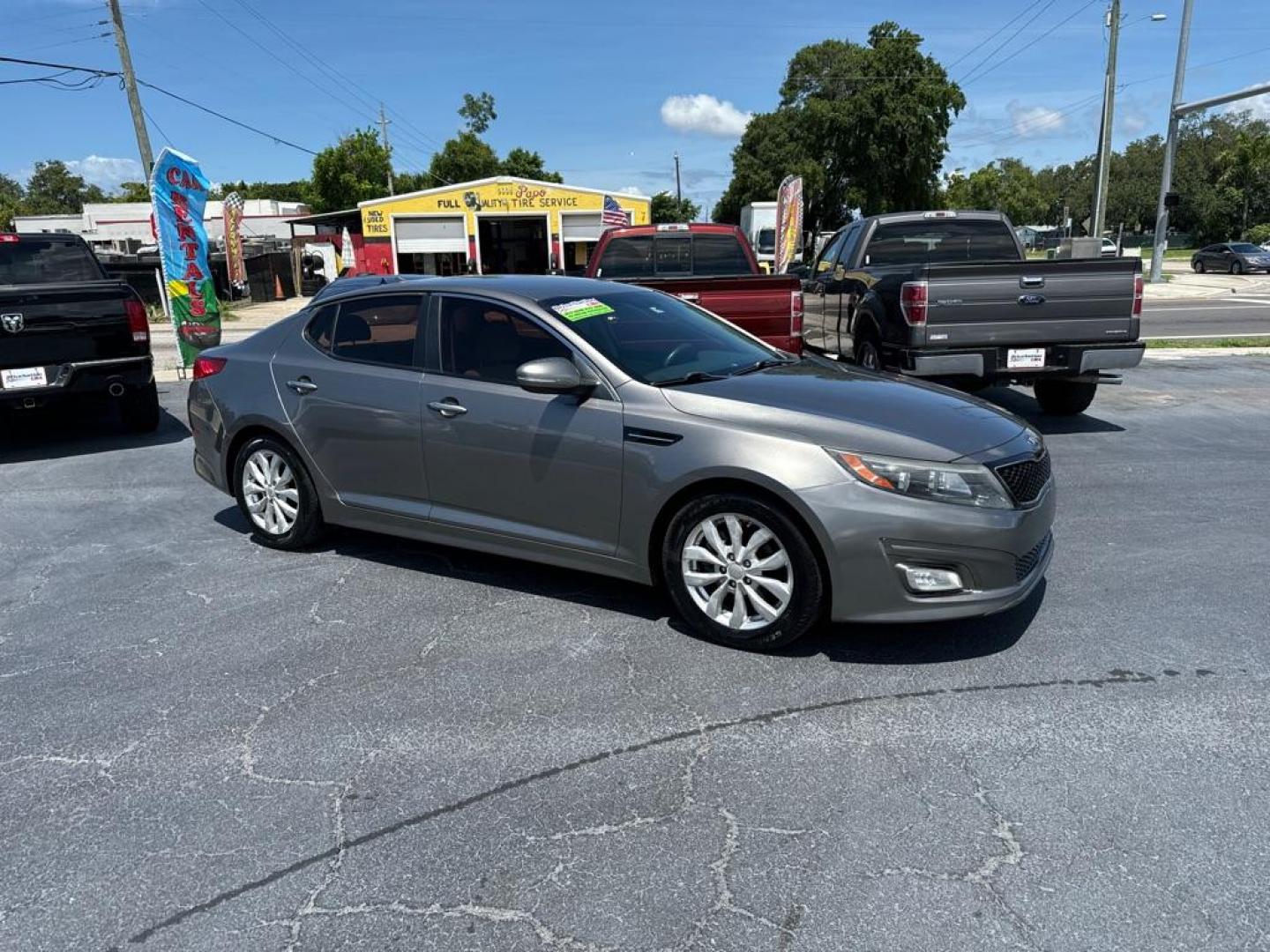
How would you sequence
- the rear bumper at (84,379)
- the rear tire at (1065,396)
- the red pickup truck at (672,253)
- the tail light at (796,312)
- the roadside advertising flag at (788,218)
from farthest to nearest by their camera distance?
the roadside advertising flag at (788,218), the red pickup truck at (672,253), the rear tire at (1065,396), the tail light at (796,312), the rear bumper at (84,379)

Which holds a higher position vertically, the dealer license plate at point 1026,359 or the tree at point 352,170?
the tree at point 352,170

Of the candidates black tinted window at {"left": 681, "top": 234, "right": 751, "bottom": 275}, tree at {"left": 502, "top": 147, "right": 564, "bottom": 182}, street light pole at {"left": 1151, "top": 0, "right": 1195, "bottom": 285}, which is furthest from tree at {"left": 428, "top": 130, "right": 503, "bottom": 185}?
black tinted window at {"left": 681, "top": 234, "right": 751, "bottom": 275}

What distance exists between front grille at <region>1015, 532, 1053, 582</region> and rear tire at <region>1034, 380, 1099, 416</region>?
5198 millimetres

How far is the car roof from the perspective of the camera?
16.3ft

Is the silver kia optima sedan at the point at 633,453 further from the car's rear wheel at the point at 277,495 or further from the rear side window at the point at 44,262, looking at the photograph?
the rear side window at the point at 44,262

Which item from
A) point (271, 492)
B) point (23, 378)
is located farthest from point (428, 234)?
point (271, 492)

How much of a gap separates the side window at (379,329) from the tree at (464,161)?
72239mm

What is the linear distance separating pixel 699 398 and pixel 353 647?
1914mm

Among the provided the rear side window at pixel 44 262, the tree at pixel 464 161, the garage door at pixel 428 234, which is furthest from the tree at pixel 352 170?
the rear side window at pixel 44 262

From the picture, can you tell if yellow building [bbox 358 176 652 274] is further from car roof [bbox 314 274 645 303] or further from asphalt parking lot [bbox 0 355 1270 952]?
asphalt parking lot [bbox 0 355 1270 952]

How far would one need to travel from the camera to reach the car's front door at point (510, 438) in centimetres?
438

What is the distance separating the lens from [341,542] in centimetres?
582

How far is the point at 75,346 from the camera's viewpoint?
809 cm

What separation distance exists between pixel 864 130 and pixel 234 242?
38377mm
